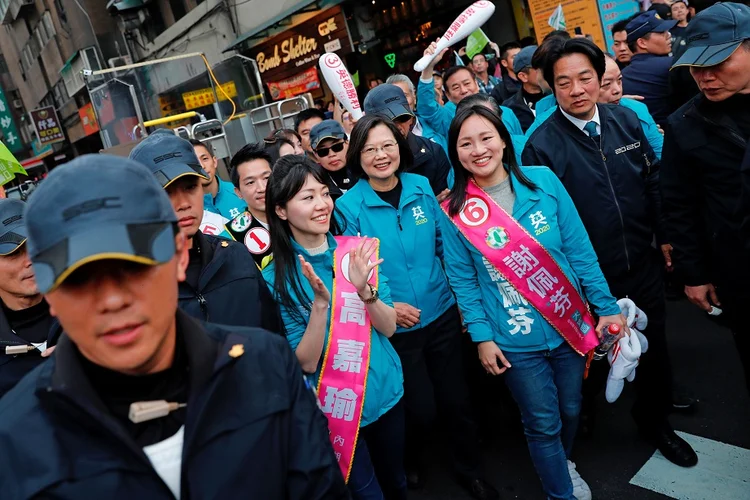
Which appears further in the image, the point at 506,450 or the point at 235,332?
the point at 506,450

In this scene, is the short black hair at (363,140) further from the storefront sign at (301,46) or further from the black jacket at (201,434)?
the storefront sign at (301,46)

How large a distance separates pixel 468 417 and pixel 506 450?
622mm

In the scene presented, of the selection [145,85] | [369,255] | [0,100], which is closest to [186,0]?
[145,85]

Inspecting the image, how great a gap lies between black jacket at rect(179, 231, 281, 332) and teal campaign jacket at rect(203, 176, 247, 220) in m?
2.43

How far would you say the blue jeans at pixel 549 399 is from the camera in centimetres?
294

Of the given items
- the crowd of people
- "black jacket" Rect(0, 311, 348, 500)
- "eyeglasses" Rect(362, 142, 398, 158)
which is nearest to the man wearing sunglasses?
the crowd of people

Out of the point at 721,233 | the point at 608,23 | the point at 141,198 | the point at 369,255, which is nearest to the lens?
the point at 141,198

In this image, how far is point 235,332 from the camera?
1519mm

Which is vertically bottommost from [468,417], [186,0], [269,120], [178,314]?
[468,417]

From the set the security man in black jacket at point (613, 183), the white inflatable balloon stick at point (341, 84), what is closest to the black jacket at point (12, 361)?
the security man in black jacket at point (613, 183)

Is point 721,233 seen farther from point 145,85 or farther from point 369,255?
point 145,85

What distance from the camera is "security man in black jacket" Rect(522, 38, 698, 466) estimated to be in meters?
3.25

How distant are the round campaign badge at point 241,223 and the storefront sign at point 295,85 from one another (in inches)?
413

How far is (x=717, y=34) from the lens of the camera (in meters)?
2.68
